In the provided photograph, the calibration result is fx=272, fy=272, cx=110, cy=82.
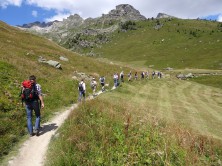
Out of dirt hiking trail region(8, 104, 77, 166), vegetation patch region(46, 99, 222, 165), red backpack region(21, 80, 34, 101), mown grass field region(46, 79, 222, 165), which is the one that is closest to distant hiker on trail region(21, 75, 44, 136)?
red backpack region(21, 80, 34, 101)

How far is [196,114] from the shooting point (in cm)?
2916

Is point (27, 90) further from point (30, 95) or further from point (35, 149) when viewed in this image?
point (35, 149)

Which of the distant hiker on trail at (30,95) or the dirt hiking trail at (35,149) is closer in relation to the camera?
the dirt hiking trail at (35,149)

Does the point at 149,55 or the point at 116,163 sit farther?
the point at 149,55

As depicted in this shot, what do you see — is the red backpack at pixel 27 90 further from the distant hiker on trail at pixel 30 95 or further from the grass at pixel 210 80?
the grass at pixel 210 80

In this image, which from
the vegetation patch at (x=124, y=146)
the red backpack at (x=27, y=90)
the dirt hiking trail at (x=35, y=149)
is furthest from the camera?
the red backpack at (x=27, y=90)

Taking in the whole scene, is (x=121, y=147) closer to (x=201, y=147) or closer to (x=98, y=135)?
(x=98, y=135)

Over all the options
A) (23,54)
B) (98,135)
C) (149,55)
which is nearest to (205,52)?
(149,55)

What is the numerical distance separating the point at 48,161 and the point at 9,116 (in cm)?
676

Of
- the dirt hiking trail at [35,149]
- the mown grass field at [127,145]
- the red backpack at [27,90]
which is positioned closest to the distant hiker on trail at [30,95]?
the red backpack at [27,90]

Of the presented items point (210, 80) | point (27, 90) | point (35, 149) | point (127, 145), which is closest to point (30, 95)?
point (27, 90)

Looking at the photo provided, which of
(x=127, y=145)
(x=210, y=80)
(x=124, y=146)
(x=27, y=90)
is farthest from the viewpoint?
(x=210, y=80)

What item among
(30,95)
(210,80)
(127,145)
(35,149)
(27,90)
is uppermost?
(27,90)

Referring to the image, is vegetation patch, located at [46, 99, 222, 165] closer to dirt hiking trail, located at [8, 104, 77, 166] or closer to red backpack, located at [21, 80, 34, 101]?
dirt hiking trail, located at [8, 104, 77, 166]
